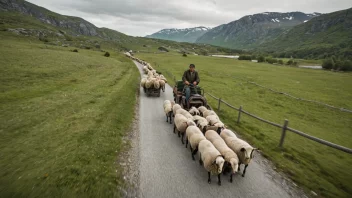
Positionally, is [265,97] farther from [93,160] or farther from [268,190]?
[93,160]

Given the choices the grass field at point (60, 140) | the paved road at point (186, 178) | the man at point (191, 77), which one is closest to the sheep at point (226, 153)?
the paved road at point (186, 178)

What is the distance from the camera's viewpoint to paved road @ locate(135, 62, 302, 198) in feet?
22.8

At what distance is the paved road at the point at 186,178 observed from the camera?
22.8ft

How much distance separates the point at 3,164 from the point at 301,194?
12.4m

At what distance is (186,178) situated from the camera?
7629 millimetres

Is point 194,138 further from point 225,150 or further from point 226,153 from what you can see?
point 226,153

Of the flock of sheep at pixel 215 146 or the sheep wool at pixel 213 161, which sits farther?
the flock of sheep at pixel 215 146

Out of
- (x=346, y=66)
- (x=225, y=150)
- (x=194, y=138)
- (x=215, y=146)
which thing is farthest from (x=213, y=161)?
(x=346, y=66)

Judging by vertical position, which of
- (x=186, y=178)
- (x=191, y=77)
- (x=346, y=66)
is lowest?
(x=186, y=178)

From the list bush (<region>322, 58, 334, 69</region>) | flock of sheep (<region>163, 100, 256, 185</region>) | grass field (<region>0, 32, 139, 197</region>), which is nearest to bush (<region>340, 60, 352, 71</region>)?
bush (<region>322, 58, 334, 69</region>)

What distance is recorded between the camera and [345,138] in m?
15.8

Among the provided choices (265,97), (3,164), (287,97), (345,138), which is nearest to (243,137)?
(345,138)

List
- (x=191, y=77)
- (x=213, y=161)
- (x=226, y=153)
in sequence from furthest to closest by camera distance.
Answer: (x=191, y=77) → (x=226, y=153) → (x=213, y=161)

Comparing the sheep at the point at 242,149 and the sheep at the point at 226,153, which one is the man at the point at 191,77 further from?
the sheep at the point at 242,149
